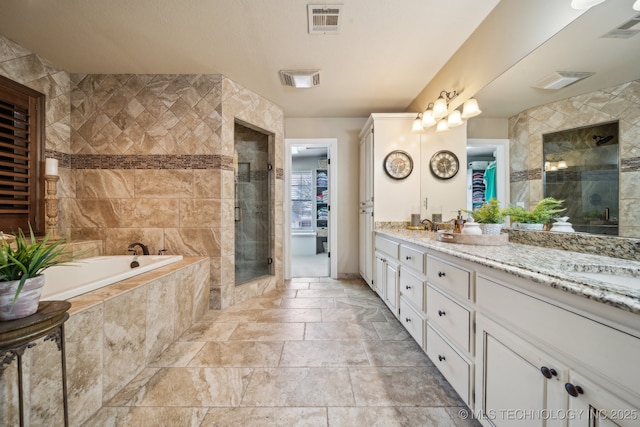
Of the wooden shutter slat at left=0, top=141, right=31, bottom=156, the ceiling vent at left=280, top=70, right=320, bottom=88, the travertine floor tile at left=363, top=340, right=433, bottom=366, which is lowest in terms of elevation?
the travertine floor tile at left=363, top=340, right=433, bottom=366

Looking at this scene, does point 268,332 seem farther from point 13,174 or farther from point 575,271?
point 13,174

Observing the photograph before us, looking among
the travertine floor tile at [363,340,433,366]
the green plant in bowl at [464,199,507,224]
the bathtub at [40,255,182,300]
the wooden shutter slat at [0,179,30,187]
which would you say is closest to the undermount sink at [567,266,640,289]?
the green plant in bowl at [464,199,507,224]

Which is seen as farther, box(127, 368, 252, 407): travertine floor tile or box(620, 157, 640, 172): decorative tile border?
box(127, 368, 252, 407): travertine floor tile

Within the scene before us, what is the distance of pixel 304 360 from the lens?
1727 mm

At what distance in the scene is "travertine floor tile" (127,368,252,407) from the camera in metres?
1.37

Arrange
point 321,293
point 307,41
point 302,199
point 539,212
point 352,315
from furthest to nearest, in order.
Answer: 1. point 302,199
2. point 321,293
3. point 352,315
4. point 307,41
5. point 539,212

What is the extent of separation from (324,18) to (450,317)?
7.15ft

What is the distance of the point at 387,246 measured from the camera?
2482 mm

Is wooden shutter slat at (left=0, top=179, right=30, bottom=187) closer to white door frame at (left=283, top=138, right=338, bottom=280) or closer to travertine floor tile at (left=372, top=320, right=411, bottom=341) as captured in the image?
white door frame at (left=283, top=138, right=338, bottom=280)

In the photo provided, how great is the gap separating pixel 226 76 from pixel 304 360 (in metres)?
2.81

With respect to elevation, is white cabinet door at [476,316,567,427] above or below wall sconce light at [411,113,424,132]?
below

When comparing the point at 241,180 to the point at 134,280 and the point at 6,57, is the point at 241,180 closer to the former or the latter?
the point at 134,280

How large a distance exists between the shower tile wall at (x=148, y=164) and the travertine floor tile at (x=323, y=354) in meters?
1.19

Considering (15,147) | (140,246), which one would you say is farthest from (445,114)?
(15,147)
